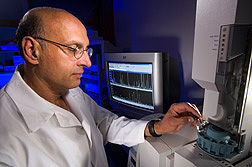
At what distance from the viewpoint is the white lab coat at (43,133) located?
0.60 meters

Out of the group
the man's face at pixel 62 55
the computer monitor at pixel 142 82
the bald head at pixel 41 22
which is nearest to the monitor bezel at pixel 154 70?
the computer monitor at pixel 142 82

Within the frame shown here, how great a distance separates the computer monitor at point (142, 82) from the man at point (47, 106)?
12.6 inches

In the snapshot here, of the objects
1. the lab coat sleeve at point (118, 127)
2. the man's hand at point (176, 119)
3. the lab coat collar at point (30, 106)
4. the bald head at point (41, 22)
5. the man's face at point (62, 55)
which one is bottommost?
the lab coat sleeve at point (118, 127)

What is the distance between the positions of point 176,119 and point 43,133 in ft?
2.14

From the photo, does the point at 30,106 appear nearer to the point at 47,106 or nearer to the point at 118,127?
the point at 47,106

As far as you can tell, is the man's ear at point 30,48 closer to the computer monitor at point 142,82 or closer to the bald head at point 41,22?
the bald head at point 41,22

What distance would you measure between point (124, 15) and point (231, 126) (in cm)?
180

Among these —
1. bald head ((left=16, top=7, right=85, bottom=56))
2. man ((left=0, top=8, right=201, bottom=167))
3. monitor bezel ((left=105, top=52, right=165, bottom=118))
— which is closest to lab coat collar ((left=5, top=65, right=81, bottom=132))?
man ((left=0, top=8, right=201, bottom=167))

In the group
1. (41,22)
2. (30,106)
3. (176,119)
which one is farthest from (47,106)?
(176,119)

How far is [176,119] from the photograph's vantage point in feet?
2.52

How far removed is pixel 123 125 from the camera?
3.18ft

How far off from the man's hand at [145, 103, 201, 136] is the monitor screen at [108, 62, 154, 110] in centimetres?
35

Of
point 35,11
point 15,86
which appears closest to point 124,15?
point 35,11

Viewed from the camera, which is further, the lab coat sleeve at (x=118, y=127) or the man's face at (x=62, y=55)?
Result: the lab coat sleeve at (x=118, y=127)
